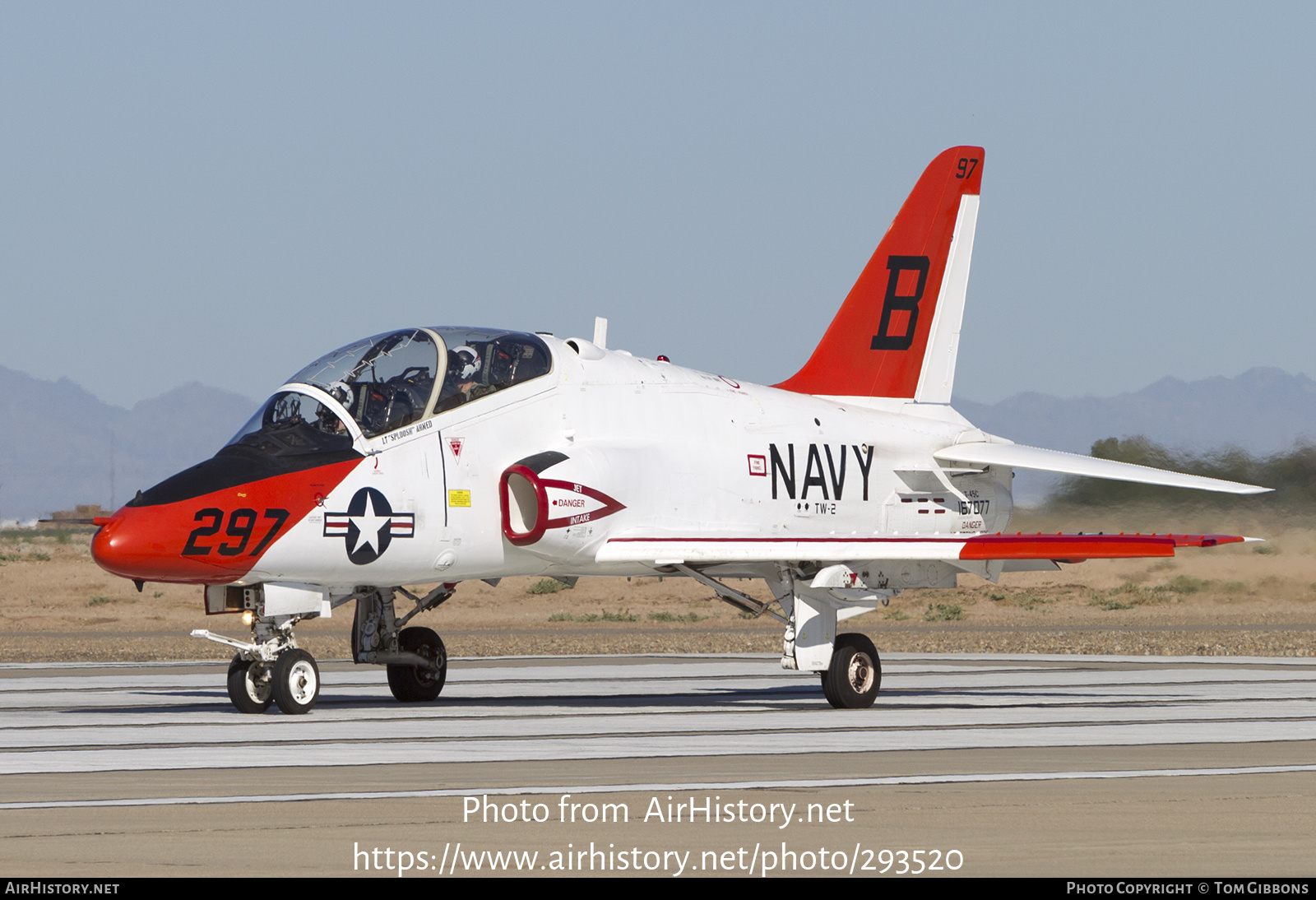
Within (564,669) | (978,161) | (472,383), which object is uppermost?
(978,161)

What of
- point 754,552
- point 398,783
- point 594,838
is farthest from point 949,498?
point 594,838

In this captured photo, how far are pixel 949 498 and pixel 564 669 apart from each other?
707 cm

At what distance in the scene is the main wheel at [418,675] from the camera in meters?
20.1

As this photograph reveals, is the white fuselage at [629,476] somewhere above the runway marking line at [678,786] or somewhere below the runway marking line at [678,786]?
above

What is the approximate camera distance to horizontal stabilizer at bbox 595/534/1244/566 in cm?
1839

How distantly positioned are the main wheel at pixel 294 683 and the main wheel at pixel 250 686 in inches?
13.2

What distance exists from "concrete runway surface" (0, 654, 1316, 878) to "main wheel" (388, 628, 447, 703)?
290 mm

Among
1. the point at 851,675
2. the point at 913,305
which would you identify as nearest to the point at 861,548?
the point at 851,675

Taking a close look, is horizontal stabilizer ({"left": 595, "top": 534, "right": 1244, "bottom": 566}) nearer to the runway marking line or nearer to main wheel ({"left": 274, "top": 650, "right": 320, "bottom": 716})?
main wheel ({"left": 274, "top": 650, "right": 320, "bottom": 716})

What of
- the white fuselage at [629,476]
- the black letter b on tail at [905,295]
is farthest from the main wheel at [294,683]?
the black letter b on tail at [905,295]

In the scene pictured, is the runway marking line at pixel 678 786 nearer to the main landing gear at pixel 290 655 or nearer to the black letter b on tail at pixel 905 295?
the main landing gear at pixel 290 655

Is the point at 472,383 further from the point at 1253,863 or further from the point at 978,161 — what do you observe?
the point at 1253,863

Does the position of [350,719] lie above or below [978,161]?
below

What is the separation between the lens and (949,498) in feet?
72.0
